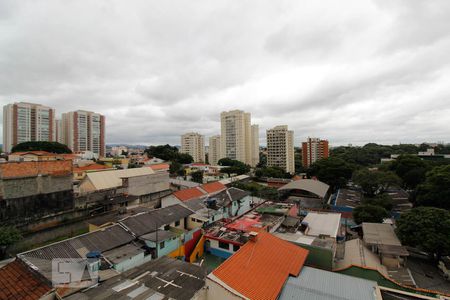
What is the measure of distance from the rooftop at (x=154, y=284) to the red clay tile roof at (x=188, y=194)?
41.2 ft

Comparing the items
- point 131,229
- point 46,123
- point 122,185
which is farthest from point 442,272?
point 46,123

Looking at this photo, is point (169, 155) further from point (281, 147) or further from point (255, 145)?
point (281, 147)

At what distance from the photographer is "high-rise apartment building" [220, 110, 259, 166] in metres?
71.1

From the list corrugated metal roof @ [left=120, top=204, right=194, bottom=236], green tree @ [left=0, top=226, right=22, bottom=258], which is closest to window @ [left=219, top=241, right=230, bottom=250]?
corrugated metal roof @ [left=120, top=204, right=194, bottom=236]

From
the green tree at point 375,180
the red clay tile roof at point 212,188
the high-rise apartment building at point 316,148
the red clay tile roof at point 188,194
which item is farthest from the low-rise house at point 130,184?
the high-rise apartment building at point 316,148

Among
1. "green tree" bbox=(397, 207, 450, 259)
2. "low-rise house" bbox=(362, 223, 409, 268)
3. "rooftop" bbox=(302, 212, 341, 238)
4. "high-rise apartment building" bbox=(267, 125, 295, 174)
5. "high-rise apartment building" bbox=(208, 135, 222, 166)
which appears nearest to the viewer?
"green tree" bbox=(397, 207, 450, 259)

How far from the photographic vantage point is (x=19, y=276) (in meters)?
9.06

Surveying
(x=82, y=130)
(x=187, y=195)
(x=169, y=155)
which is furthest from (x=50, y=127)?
(x=187, y=195)

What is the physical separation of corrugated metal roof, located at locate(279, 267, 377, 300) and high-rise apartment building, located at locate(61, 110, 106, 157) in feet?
262

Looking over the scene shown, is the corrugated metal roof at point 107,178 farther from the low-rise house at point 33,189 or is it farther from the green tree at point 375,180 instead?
the green tree at point 375,180

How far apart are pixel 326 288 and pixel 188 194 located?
60.5ft

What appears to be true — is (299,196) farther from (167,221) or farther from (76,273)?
(76,273)

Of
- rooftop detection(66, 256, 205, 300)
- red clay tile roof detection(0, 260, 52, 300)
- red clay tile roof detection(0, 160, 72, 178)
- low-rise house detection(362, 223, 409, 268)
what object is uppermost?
red clay tile roof detection(0, 160, 72, 178)

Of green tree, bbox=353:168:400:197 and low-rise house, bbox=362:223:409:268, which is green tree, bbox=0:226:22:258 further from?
green tree, bbox=353:168:400:197
